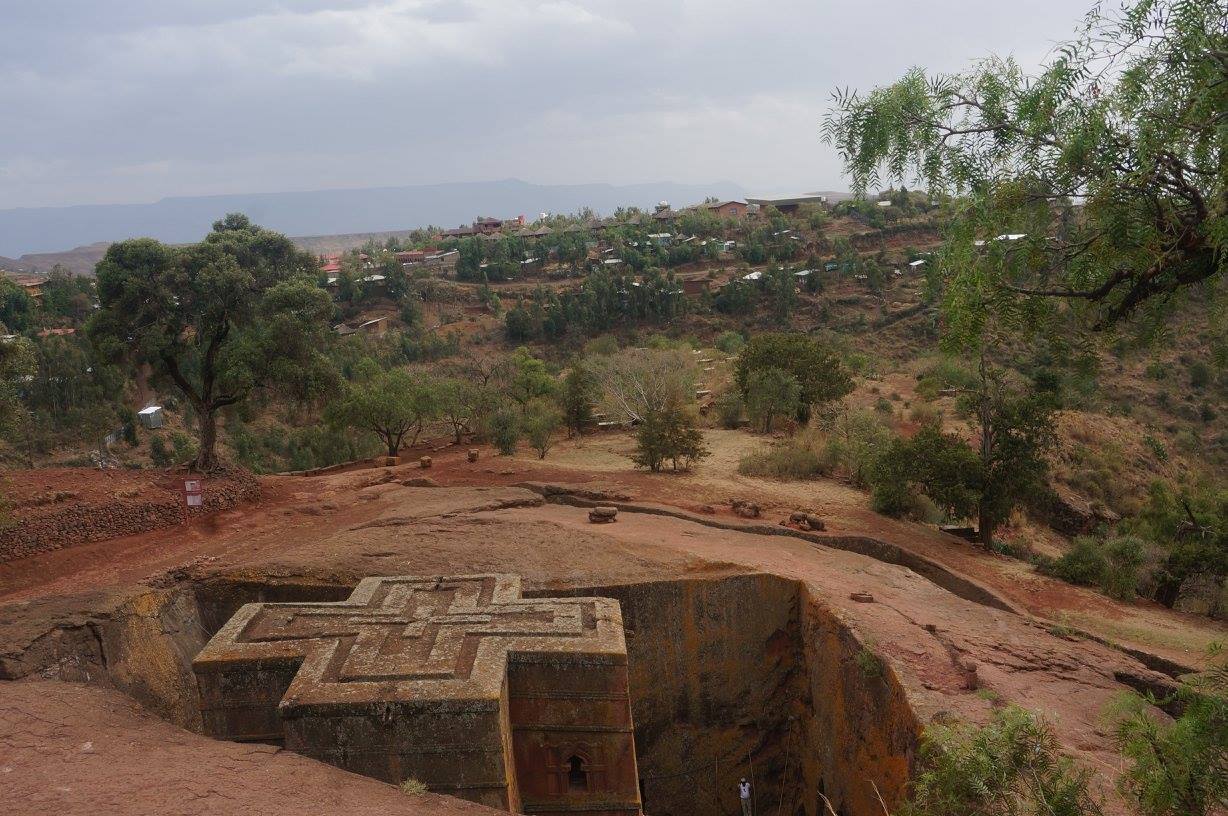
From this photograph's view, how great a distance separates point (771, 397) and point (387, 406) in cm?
1073

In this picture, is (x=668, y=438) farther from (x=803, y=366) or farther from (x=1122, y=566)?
(x=1122, y=566)

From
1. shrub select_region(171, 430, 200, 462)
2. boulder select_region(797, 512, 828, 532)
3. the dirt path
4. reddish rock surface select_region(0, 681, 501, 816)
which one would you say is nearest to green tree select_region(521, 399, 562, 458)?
the dirt path

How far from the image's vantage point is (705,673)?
36.3ft

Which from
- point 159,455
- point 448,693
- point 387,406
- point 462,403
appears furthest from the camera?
point 159,455

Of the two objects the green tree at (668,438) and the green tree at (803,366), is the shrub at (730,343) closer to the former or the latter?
the green tree at (803,366)

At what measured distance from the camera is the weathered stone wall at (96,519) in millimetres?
12602

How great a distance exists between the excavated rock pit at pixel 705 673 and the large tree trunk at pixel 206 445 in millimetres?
5806

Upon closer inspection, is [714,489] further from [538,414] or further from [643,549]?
[538,414]

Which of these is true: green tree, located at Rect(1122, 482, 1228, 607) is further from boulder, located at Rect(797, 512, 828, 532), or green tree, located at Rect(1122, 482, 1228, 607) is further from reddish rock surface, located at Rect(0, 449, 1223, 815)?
boulder, located at Rect(797, 512, 828, 532)

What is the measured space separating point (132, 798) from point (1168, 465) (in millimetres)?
27557

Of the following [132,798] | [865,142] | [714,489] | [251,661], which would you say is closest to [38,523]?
[251,661]

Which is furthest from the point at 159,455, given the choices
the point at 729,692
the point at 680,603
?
the point at 729,692

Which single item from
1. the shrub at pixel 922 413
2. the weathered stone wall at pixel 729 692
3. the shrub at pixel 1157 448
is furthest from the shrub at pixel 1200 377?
the weathered stone wall at pixel 729 692

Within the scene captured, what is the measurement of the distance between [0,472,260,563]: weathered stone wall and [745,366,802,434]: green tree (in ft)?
44.8
